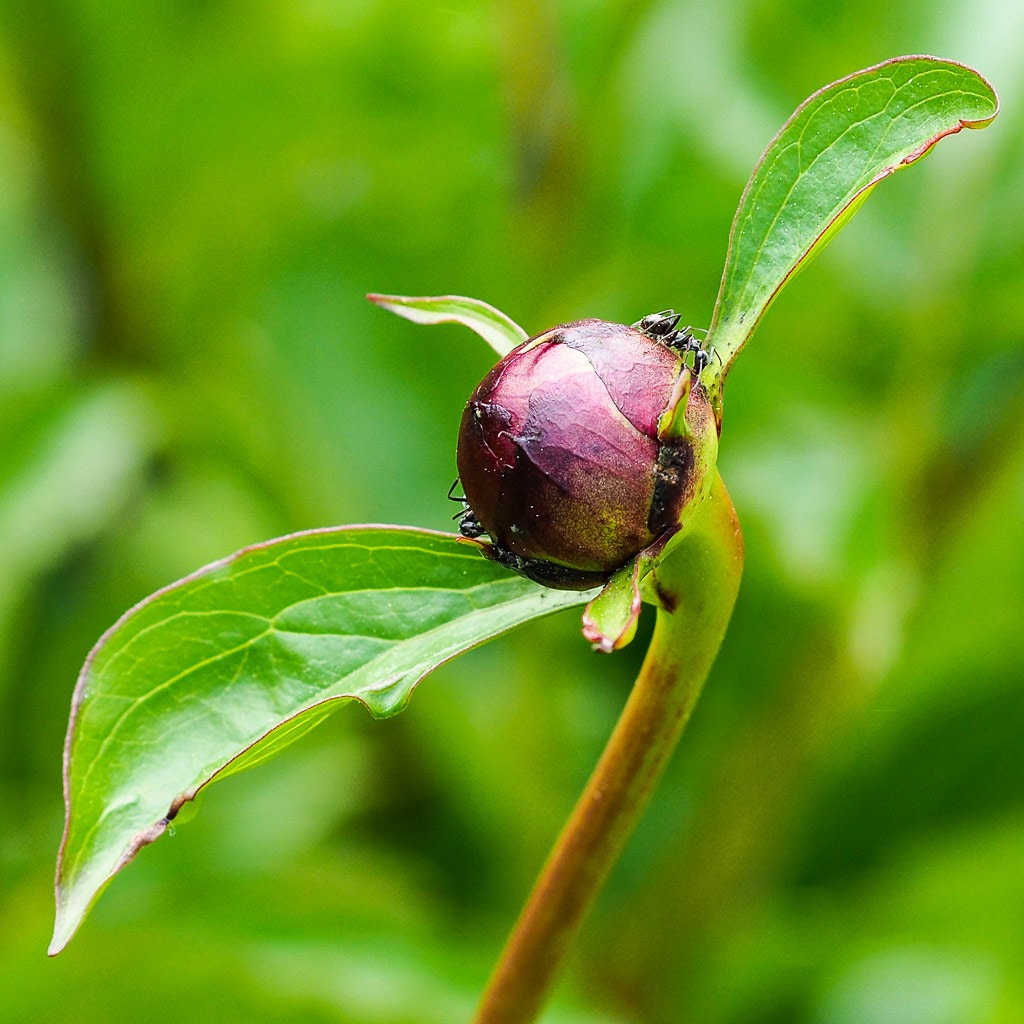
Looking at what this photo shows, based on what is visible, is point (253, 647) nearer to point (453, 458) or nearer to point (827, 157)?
point (827, 157)

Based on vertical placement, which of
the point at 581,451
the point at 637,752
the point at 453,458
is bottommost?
the point at 453,458

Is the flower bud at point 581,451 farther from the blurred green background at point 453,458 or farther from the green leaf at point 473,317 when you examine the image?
the blurred green background at point 453,458

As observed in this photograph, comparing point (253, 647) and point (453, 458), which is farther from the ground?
point (253, 647)

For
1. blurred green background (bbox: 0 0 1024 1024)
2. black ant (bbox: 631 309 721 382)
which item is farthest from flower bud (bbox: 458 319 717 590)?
blurred green background (bbox: 0 0 1024 1024)

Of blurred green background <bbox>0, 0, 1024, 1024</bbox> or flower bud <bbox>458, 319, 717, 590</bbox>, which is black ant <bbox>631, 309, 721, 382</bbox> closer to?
flower bud <bbox>458, 319, 717, 590</bbox>

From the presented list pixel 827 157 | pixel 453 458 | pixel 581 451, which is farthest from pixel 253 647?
pixel 453 458

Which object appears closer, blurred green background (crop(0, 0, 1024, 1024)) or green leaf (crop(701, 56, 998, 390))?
green leaf (crop(701, 56, 998, 390))

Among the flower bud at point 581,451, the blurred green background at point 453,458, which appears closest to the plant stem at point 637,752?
the flower bud at point 581,451
